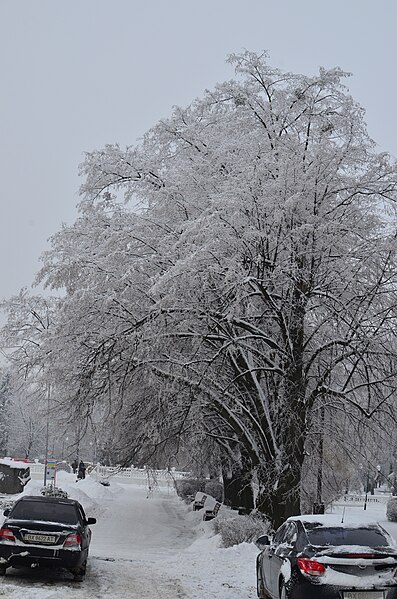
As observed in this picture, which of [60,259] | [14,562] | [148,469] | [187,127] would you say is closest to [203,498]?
[148,469]

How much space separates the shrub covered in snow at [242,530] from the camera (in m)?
18.2

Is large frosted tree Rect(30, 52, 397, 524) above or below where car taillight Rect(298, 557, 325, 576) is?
above

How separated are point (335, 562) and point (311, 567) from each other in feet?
0.98

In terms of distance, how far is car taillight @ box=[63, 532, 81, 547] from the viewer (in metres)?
13.0

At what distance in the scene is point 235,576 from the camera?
14.5m

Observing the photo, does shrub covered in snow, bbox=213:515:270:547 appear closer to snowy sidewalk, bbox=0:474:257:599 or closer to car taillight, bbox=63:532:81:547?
snowy sidewalk, bbox=0:474:257:599

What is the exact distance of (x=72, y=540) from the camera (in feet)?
43.0

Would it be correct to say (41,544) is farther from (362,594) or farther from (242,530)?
(242,530)

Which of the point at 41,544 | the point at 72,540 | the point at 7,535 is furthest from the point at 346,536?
the point at 7,535

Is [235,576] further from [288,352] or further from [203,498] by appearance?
[203,498]

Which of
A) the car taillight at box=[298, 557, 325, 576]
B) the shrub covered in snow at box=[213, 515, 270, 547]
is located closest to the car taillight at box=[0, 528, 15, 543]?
the car taillight at box=[298, 557, 325, 576]

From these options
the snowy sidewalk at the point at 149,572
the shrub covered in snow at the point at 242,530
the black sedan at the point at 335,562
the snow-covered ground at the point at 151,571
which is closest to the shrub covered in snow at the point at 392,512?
the snow-covered ground at the point at 151,571

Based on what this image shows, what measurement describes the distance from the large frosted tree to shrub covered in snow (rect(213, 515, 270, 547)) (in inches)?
19.2

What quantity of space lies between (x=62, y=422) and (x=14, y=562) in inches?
406
